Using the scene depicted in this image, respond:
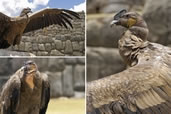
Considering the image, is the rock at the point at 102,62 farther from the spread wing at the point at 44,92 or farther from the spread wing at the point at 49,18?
the spread wing at the point at 49,18

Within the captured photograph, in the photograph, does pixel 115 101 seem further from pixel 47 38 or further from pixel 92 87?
pixel 47 38

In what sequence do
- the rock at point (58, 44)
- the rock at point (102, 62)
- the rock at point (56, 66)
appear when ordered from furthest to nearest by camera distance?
the rock at point (102, 62) → the rock at point (56, 66) → the rock at point (58, 44)

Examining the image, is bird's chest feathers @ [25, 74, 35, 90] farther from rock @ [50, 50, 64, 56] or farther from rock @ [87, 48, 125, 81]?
rock @ [87, 48, 125, 81]

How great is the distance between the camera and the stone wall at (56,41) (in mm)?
1245

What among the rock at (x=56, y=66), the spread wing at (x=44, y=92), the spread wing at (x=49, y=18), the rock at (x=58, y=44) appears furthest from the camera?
the rock at (x=56, y=66)

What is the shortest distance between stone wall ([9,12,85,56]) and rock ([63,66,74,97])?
355 cm

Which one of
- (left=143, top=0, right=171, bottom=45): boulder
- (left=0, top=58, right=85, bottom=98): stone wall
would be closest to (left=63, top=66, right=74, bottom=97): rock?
(left=0, top=58, right=85, bottom=98): stone wall

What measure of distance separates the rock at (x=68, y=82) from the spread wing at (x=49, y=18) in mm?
3453

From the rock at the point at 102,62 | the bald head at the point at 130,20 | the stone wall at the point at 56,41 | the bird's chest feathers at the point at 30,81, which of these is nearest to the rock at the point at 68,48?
the stone wall at the point at 56,41

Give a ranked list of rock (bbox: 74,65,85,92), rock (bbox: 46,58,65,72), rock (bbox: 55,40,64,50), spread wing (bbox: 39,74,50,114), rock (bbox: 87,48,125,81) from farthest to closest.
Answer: rock (bbox: 87,48,125,81), rock (bbox: 46,58,65,72), rock (bbox: 74,65,85,92), spread wing (bbox: 39,74,50,114), rock (bbox: 55,40,64,50)

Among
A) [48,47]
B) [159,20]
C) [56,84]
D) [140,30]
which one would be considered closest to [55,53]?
[48,47]

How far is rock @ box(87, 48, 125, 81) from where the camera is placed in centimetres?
531

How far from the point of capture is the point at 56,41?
1.25m

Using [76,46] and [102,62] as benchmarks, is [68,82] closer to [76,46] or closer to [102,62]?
[102,62]
